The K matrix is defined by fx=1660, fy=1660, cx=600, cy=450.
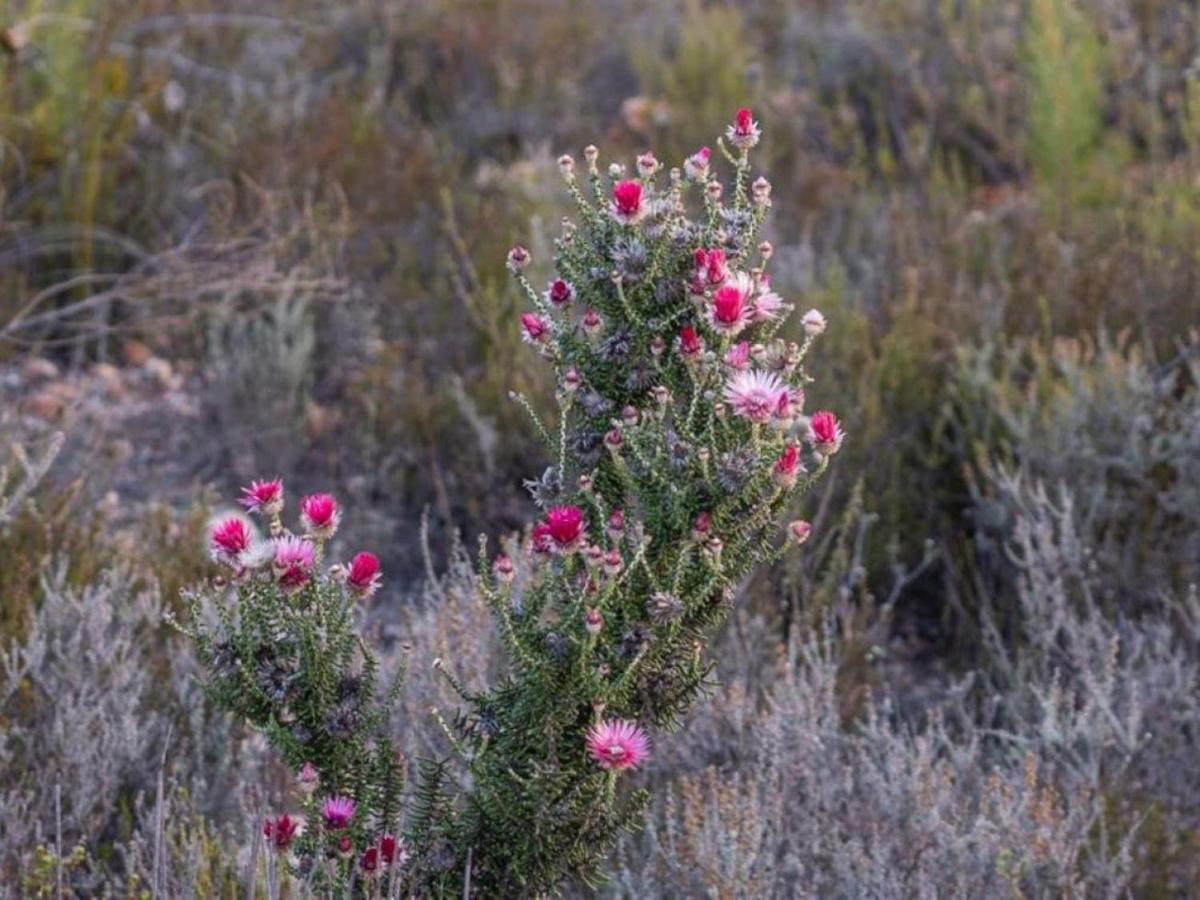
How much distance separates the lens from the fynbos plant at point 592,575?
6.17ft

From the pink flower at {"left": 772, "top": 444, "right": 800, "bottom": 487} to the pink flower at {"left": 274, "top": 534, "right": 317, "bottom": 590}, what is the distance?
55 cm

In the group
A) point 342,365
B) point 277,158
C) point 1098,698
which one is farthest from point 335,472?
point 1098,698

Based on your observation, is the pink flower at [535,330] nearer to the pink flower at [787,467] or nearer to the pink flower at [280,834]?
the pink flower at [787,467]

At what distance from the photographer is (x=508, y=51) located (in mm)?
7184

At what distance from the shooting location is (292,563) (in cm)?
192

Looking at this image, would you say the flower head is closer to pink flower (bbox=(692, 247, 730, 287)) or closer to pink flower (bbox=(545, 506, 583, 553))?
pink flower (bbox=(692, 247, 730, 287))

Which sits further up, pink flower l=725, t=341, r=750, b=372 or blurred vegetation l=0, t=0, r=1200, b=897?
blurred vegetation l=0, t=0, r=1200, b=897

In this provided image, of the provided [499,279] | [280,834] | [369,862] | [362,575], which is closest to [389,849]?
[369,862]

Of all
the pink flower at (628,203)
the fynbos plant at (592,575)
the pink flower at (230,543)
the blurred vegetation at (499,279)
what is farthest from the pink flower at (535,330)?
the blurred vegetation at (499,279)

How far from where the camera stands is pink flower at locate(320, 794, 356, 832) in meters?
1.97

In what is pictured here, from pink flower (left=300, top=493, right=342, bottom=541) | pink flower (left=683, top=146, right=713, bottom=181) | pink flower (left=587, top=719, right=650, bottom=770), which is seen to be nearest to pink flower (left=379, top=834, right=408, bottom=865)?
pink flower (left=587, top=719, right=650, bottom=770)

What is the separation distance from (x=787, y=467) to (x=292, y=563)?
0.58m

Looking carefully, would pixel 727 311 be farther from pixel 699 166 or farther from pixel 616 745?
pixel 616 745

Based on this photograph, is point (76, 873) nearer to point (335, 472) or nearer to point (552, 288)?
point (552, 288)
